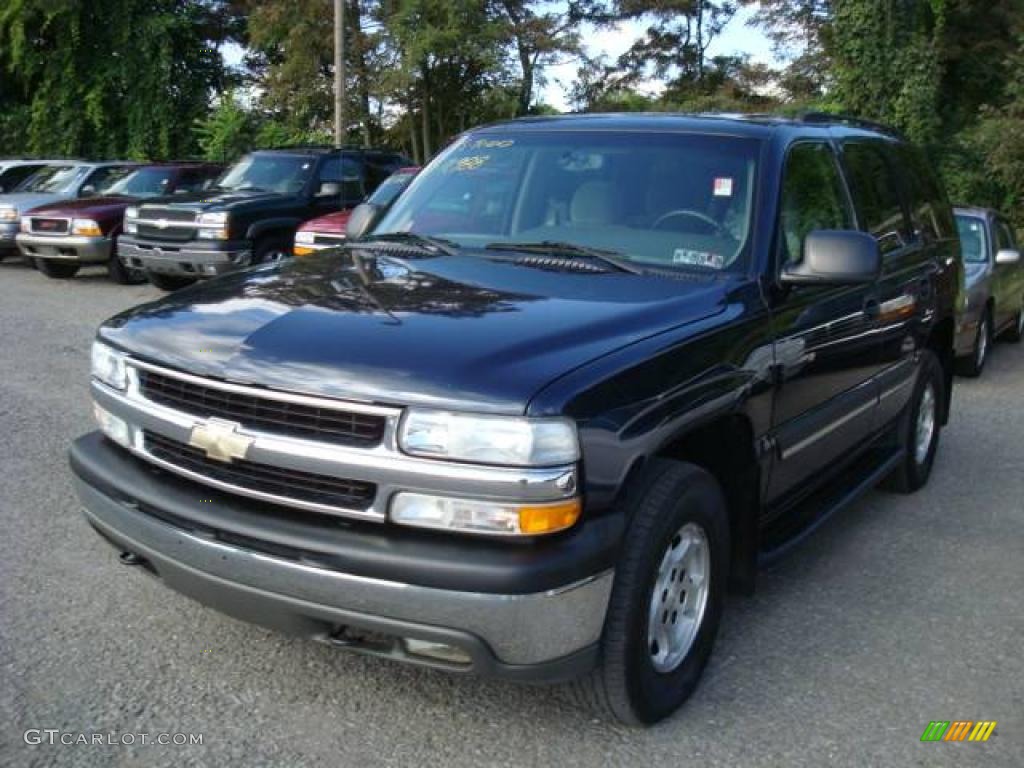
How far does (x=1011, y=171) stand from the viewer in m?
18.4

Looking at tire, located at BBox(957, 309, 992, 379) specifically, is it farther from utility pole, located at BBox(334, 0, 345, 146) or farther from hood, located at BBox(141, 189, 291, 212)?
utility pole, located at BBox(334, 0, 345, 146)

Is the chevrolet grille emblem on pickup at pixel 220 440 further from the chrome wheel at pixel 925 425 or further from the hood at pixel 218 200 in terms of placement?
the hood at pixel 218 200

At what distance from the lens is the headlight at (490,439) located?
2.56 metres

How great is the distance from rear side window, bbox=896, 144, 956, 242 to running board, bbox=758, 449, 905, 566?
1349 mm

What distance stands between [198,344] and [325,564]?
822mm

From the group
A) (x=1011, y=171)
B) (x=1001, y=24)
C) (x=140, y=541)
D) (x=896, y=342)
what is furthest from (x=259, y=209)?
(x=1001, y=24)

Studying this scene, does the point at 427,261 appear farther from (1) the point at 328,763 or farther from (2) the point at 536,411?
(1) the point at 328,763

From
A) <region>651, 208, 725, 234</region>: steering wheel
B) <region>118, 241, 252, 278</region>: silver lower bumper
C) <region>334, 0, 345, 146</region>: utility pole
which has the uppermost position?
<region>334, 0, 345, 146</region>: utility pole

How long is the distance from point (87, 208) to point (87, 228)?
0.39 m

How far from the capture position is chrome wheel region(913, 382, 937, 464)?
5.56 meters

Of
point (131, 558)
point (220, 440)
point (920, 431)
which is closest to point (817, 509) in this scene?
point (920, 431)

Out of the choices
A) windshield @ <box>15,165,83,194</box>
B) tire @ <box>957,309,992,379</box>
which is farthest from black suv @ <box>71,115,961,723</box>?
windshield @ <box>15,165,83,194</box>

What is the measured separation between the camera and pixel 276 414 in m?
2.79
